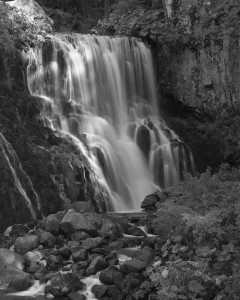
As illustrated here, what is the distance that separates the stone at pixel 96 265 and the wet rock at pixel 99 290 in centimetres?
50

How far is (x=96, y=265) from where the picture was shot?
819 centimetres

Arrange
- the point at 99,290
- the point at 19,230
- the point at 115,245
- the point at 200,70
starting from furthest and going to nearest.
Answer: the point at 200,70
the point at 19,230
the point at 115,245
the point at 99,290

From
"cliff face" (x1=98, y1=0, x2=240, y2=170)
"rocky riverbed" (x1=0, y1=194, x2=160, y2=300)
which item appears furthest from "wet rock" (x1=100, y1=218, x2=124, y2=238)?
"cliff face" (x1=98, y1=0, x2=240, y2=170)

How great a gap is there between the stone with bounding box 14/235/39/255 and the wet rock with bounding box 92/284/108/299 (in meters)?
2.05

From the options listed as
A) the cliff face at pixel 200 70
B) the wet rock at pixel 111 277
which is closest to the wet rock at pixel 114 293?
the wet rock at pixel 111 277

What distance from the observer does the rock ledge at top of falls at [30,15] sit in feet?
58.0

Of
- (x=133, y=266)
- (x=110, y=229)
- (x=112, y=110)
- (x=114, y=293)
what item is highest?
(x=112, y=110)

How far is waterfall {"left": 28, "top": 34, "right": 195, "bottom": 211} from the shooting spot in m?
14.9

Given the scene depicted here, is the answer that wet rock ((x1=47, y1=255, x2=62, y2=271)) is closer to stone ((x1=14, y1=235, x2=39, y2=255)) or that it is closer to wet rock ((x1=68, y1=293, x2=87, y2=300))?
stone ((x1=14, y1=235, x2=39, y2=255))

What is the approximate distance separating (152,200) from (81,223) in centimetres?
404

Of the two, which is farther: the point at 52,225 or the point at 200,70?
the point at 200,70

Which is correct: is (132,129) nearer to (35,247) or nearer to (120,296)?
(35,247)

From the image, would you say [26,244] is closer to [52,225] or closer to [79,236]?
[52,225]

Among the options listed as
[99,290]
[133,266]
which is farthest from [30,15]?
[99,290]
